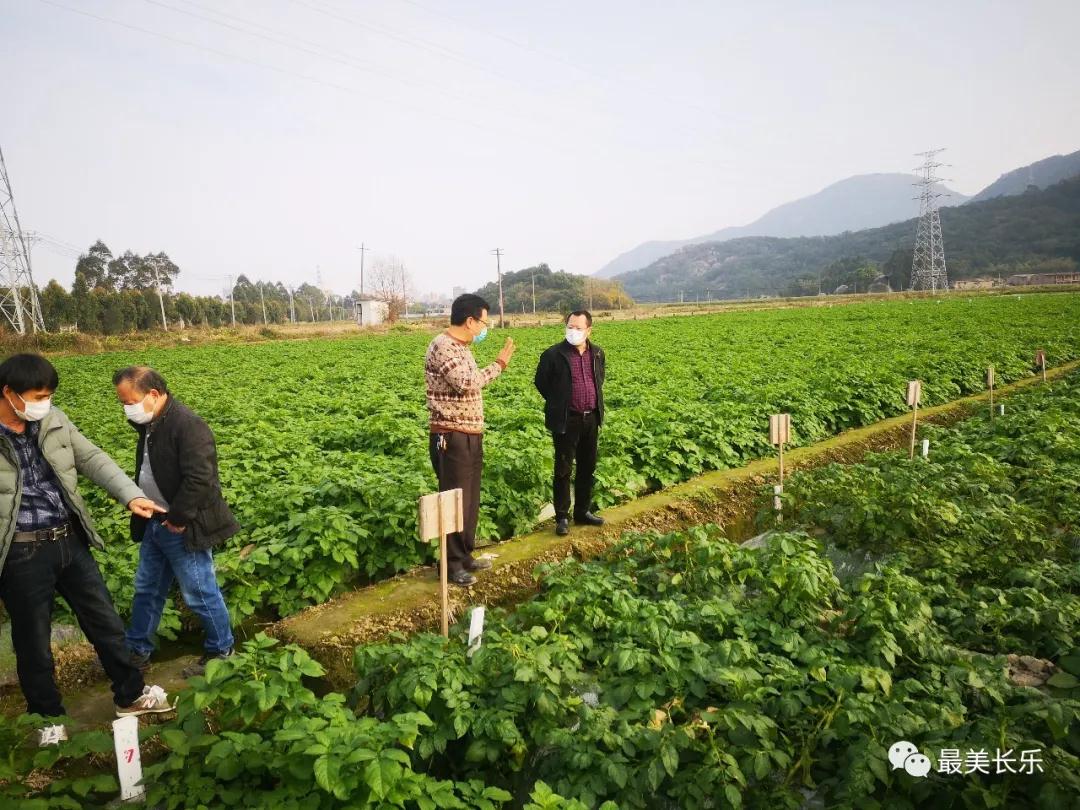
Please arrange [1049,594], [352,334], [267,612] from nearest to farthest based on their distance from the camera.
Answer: [1049,594] < [267,612] < [352,334]

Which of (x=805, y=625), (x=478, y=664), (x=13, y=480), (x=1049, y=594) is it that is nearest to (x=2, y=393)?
(x=13, y=480)

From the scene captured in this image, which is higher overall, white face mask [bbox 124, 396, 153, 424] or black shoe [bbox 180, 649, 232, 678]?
white face mask [bbox 124, 396, 153, 424]

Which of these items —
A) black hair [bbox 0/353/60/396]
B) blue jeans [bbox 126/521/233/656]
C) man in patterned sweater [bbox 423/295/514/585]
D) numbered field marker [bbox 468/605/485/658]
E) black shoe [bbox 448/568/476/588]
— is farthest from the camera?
black shoe [bbox 448/568/476/588]

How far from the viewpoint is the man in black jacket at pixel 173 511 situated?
3850mm

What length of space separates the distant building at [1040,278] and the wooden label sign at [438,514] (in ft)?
311

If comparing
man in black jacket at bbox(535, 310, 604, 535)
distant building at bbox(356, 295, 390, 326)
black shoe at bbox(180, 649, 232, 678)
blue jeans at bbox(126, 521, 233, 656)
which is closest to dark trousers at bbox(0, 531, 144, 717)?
blue jeans at bbox(126, 521, 233, 656)

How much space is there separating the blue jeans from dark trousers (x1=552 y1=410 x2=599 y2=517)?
2.99 m

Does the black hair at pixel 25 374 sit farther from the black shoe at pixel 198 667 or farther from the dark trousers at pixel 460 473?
the dark trousers at pixel 460 473

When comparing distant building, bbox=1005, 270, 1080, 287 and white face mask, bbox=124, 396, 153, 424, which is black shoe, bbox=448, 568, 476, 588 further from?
distant building, bbox=1005, 270, 1080, 287

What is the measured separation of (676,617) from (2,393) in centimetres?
397

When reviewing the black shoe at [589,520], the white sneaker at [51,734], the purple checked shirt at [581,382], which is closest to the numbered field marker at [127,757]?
the white sneaker at [51,734]

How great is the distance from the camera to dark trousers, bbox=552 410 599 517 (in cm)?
588

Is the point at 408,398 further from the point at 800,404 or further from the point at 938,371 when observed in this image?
the point at 938,371

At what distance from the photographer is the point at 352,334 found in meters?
45.4
